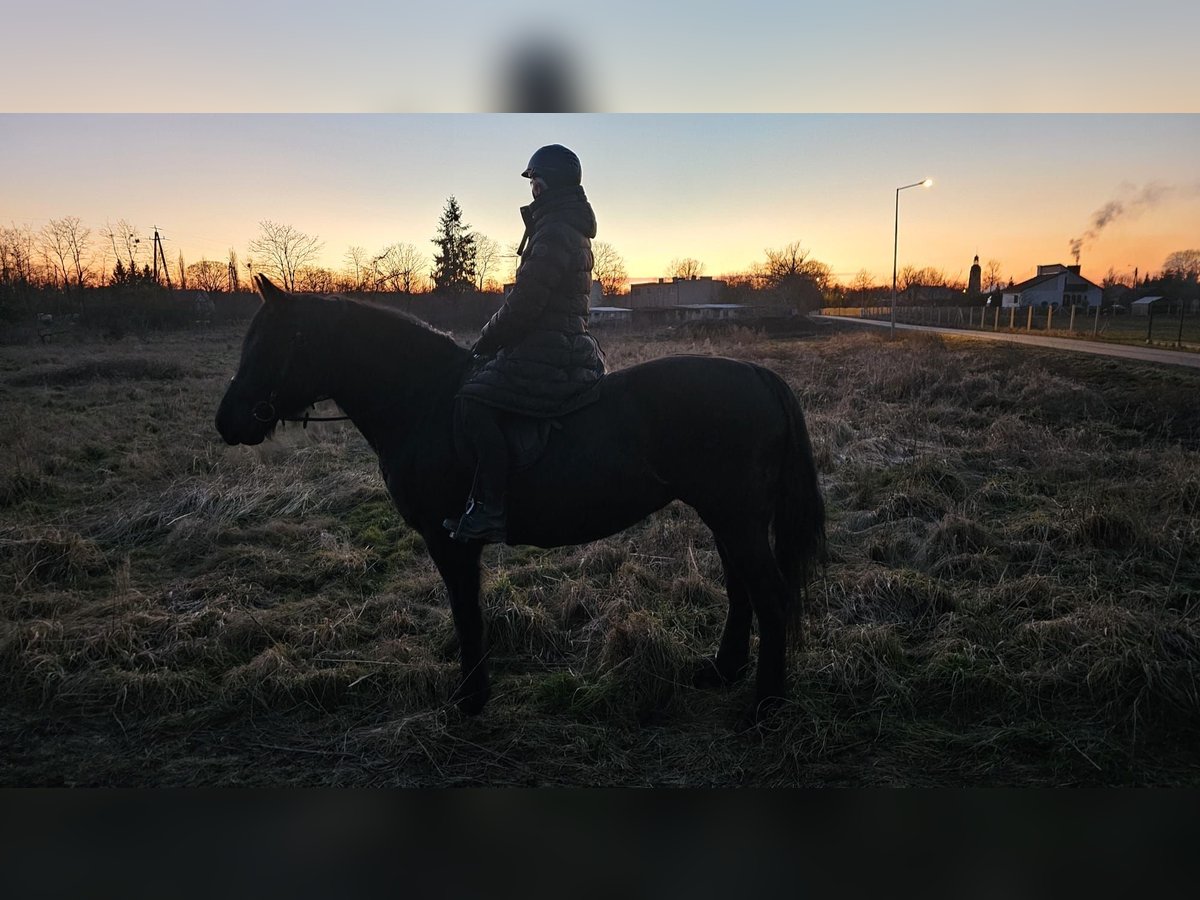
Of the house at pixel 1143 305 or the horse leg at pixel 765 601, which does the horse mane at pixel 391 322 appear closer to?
the horse leg at pixel 765 601

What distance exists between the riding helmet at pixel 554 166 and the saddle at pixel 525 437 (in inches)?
41.9

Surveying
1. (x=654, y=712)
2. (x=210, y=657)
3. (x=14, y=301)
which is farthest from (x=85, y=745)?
(x=654, y=712)

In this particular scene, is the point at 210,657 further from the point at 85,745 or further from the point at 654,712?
the point at 654,712

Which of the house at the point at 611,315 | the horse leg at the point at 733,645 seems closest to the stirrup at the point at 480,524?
the horse leg at the point at 733,645

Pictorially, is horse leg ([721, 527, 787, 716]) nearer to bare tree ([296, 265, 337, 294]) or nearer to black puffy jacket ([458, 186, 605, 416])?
black puffy jacket ([458, 186, 605, 416])

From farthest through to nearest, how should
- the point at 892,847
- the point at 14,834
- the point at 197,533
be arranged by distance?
1. the point at 197,533
2. the point at 14,834
3. the point at 892,847

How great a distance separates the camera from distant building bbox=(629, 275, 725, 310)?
3.13 m

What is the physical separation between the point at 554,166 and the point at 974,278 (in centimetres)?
245

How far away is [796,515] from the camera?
288 cm

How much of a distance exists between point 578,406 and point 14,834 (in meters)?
2.70

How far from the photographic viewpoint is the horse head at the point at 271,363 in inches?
106

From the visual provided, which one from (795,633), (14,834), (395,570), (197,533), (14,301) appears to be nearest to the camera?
(14,834)

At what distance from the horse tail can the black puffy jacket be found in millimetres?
958

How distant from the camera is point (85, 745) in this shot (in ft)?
9.04
